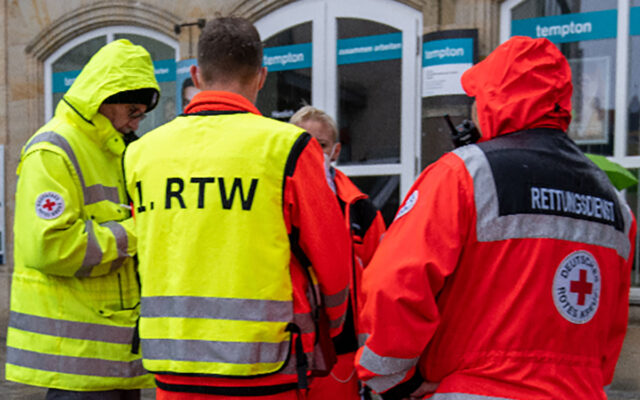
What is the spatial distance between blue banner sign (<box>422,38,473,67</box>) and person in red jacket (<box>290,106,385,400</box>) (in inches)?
102

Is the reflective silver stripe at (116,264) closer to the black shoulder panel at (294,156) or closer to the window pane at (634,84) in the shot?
the black shoulder panel at (294,156)

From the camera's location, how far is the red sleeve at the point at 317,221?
89.0 inches

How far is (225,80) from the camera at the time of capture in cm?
246

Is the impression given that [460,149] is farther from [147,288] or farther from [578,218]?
[147,288]

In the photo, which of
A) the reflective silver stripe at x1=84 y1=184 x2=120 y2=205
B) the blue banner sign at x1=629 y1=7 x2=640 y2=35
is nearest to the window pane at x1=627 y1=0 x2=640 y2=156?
the blue banner sign at x1=629 y1=7 x2=640 y2=35


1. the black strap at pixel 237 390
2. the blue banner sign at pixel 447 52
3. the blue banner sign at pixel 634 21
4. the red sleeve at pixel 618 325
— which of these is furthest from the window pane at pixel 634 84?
the black strap at pixel 237 390

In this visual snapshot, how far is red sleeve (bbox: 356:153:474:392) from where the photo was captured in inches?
76.1

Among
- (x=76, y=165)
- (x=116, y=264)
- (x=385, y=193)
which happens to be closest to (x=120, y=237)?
(x=116, y=264)

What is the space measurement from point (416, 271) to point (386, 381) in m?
0.36

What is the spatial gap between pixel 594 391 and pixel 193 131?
141 cm

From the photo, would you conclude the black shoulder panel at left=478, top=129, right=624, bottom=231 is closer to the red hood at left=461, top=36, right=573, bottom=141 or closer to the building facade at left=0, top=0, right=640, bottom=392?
the red hood at left=461, top=36, right=573, bottom=141

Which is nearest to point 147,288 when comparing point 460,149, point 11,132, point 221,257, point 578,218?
point 221,257

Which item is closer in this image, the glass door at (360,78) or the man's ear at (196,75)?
the man's ear at (196,75)

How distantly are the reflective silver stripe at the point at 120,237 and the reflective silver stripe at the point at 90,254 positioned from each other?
0.09m
